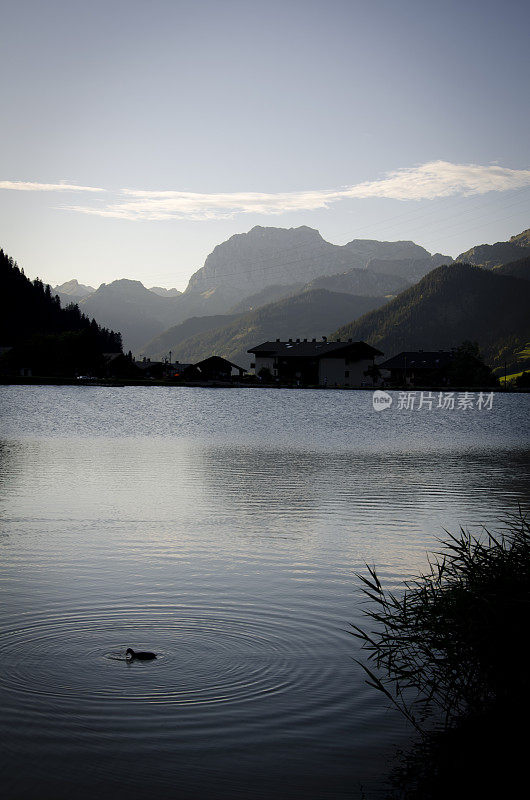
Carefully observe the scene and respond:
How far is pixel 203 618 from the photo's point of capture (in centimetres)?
1284

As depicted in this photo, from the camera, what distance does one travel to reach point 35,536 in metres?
19.1

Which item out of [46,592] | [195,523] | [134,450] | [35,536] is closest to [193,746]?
[46,592]

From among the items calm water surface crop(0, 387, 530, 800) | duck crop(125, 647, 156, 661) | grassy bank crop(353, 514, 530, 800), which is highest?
grassy bank crop(353, 514, 530, 800)

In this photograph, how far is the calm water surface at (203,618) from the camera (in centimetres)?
812

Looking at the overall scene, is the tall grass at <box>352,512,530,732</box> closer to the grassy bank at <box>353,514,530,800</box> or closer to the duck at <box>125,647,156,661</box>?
the grassy bank at <box>353,514,530,800</box>

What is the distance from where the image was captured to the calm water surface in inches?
320

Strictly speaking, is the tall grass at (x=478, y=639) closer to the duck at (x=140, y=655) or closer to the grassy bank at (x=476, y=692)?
the grassy bank at (x=476, y=692)

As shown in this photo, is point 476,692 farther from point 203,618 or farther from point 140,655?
point 203,618

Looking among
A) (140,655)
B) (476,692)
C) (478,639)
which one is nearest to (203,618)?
(140,655)

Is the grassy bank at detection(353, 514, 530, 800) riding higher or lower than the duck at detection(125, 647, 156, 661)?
higher

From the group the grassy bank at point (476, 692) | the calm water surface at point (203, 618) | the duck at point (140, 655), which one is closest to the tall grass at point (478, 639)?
the grassy bank at point (476, 692)

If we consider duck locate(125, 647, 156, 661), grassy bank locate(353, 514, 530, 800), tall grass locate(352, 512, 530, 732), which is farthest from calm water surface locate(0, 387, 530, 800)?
tall grass locate(352, 512, 530, 732)

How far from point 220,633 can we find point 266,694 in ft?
7.72

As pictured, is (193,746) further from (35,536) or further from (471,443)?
(471,443)
